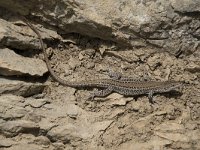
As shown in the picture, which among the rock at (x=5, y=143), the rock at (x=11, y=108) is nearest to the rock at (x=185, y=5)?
the rock at (x=11, y=108)

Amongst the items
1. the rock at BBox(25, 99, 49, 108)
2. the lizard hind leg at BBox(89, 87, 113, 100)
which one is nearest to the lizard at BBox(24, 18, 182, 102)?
the lizard hind leg at BBox(89, 87, 113, 100)

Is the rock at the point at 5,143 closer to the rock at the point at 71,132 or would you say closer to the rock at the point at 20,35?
the rock at the point at 71,132

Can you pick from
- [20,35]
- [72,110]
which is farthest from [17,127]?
[20,35]

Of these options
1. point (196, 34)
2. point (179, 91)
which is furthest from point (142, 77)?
point (196, 34)

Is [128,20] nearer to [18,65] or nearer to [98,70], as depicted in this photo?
[98,70]

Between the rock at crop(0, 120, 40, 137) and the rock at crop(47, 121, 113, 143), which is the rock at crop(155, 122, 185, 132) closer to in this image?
the rock at crop(47, 121, 113, 143)

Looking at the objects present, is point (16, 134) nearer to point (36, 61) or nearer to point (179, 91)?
point (36, 61)

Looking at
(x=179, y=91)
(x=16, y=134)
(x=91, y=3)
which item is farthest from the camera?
(x=179, y=91)
